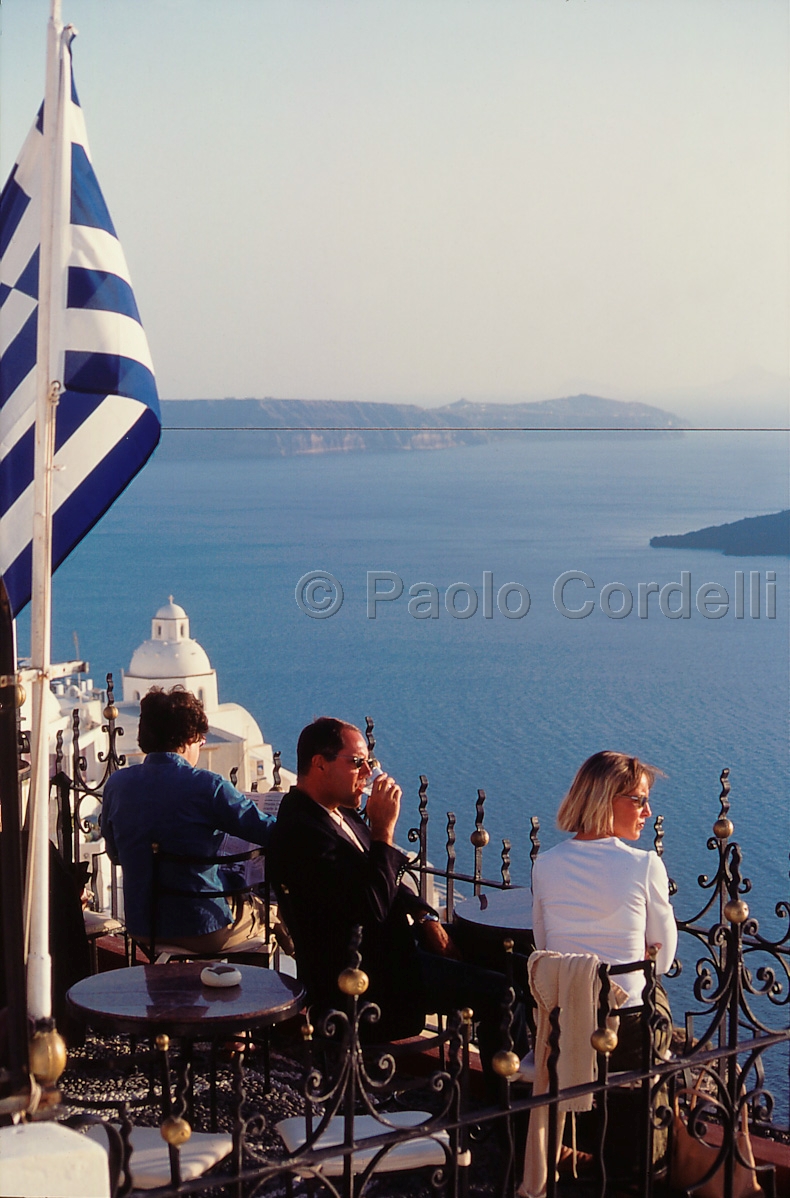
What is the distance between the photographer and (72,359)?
306 centimetres

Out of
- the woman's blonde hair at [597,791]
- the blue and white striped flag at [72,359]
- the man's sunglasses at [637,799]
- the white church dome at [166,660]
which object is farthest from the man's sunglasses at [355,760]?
the white church dome at [166,660]

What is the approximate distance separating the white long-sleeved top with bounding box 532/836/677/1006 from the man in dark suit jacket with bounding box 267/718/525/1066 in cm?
31

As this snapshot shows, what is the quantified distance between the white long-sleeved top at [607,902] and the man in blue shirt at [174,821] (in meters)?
1.22

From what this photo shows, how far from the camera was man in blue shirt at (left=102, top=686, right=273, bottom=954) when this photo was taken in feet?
14.4

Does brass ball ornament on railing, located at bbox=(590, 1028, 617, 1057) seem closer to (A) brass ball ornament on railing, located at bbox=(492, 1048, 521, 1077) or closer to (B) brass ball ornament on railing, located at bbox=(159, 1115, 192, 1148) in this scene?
(A) brass ball ornament on railing, located at bbox=(492, 1048, 521, 1077)

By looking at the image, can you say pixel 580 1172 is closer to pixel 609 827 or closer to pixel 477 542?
pixel 609 827

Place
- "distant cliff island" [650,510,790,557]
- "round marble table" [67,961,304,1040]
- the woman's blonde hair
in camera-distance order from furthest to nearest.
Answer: "distant cliff island" [650,510,790,557] < the woman's blonde hair < "round marble table" [67,961,304,1040]

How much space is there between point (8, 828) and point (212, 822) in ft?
7.79

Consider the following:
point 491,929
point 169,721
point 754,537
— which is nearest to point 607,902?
point 491,929

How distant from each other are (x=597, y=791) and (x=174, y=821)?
1.55m

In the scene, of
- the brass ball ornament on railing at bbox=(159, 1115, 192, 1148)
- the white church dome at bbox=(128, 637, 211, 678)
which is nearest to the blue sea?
the white church dome at bbox=(128, 637, 211, 678)

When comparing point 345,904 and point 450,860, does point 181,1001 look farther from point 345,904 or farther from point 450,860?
point 450,860

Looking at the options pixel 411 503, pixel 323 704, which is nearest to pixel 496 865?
pixel 323 704

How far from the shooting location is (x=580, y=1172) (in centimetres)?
362
